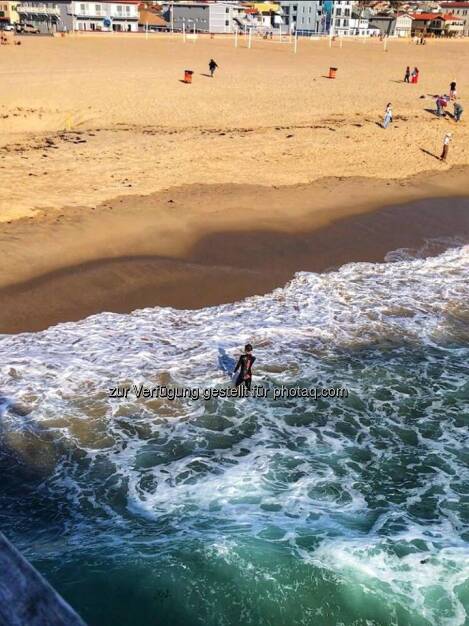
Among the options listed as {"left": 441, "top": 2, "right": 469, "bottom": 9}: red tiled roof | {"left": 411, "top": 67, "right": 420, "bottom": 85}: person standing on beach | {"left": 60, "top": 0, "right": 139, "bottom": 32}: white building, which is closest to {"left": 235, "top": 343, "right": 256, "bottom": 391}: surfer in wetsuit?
{"left": 411, "top": 67, "right": 420, "bottom": 85}: person standing on beach

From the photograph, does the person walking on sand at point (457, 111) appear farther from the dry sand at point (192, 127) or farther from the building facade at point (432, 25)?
the building facade at point (432, 25)

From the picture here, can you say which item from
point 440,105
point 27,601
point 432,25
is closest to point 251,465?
point 27,601

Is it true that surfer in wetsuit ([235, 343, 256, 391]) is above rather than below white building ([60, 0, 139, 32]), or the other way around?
below

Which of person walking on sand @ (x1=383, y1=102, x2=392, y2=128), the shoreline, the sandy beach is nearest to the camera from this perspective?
→ the shoreline

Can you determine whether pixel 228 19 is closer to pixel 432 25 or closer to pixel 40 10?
pixel 40 10

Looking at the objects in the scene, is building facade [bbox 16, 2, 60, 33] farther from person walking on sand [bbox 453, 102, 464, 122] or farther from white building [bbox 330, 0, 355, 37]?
person walking on sand [bbox 453, 102, 464, 122]

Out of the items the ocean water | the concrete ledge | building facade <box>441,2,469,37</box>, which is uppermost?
building facade <box>441,2,469,37</box>

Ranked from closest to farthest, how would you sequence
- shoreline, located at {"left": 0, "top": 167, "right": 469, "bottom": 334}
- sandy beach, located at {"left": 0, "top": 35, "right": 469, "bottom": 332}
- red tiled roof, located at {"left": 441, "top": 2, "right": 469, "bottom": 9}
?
shoreline, located at {"left": 0, "top": 167, "right": 469, "bottom": 334}
sandy beach, located at {"left": 0, "top": 35, "right": 469, "bottom": 332}
red tiled roof, located at {"left": 441, "top": 2, "right": 469, "bottom": 9}

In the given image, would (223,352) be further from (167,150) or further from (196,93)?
(196,93)

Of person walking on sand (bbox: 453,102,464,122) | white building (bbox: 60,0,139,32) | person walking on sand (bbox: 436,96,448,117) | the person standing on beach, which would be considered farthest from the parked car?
person walking on sand (bbox: 453,102,464,122)

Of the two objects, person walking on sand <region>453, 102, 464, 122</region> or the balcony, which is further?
the balcony
